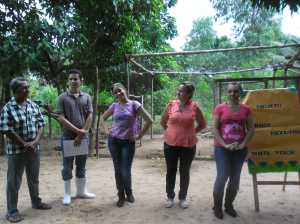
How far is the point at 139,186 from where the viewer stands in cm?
662

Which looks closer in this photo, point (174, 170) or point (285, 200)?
point (174, 170)

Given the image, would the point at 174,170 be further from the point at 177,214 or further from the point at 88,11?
the point at 88,11

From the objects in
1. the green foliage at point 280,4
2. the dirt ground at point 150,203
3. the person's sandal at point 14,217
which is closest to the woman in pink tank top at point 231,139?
the dirt ground at point 150,203

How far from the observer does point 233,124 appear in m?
4.83

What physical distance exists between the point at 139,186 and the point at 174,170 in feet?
5.02

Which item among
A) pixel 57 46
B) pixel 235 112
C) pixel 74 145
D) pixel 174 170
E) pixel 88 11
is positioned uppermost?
pixel 88 11

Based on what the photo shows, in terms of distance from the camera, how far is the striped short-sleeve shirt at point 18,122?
473cm

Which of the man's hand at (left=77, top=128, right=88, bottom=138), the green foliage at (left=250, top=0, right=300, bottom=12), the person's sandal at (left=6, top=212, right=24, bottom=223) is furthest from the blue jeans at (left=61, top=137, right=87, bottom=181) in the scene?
the green foliage at (left=250, top=0, right=300, bottom=12)

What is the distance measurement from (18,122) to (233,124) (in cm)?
247

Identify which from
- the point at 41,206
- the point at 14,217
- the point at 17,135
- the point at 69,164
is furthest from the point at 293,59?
the point at 14,217

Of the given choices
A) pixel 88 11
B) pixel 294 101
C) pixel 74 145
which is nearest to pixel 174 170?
pixel 74 145

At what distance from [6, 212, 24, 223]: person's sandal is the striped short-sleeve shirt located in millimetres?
727

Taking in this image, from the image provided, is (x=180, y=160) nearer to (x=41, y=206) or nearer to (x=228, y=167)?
(x=228, y=167)

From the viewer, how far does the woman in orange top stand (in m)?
5.05
